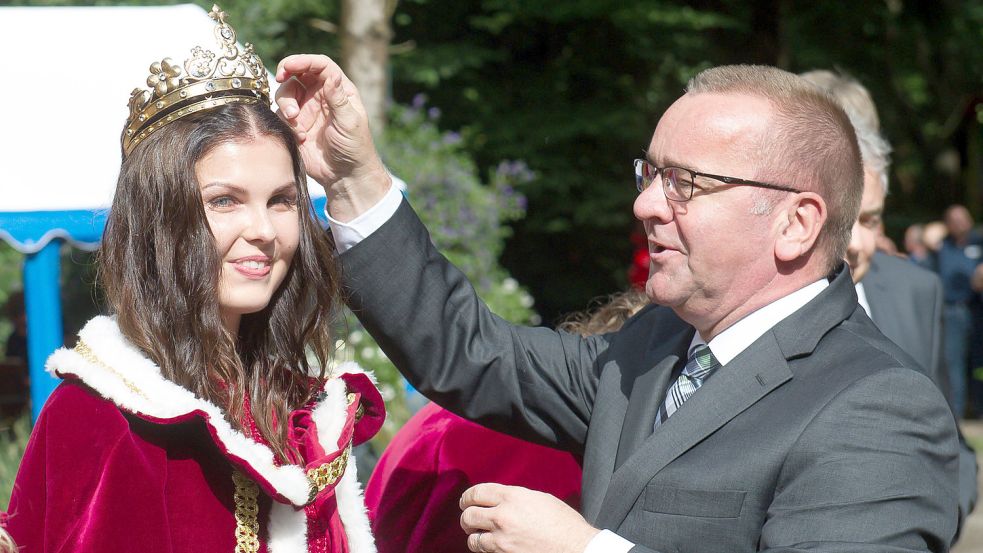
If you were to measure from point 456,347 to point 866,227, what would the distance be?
1.62 m

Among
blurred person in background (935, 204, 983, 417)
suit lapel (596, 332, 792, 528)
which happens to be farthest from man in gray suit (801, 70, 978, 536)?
blurred person in background (935, 204, 983, 417)

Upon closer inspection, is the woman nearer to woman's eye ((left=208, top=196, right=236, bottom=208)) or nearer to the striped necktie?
woman's eye ((left=208, top=196, right=236, bottom=208))

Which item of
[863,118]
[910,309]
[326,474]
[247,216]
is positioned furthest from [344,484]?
[863,118]

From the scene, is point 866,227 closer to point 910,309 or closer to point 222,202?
point 910,309

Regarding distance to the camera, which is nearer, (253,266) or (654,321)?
(253,266)

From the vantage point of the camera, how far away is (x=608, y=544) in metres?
2.06

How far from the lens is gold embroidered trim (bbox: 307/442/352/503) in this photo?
2.18 m

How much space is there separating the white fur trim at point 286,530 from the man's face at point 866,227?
6.43ft

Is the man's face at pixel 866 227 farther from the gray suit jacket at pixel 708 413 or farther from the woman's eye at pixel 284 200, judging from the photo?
the woman's eye at pixel 284 200

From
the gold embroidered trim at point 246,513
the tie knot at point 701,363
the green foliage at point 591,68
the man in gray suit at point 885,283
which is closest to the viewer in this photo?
the gold embroidered trim at point 246,513

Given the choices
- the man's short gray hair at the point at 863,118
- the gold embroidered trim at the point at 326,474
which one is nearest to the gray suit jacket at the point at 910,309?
the man's short gray hair at the point at 863,118

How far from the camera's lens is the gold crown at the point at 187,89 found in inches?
87.4

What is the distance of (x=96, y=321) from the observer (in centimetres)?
217

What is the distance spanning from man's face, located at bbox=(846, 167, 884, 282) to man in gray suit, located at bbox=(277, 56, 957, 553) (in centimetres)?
98
